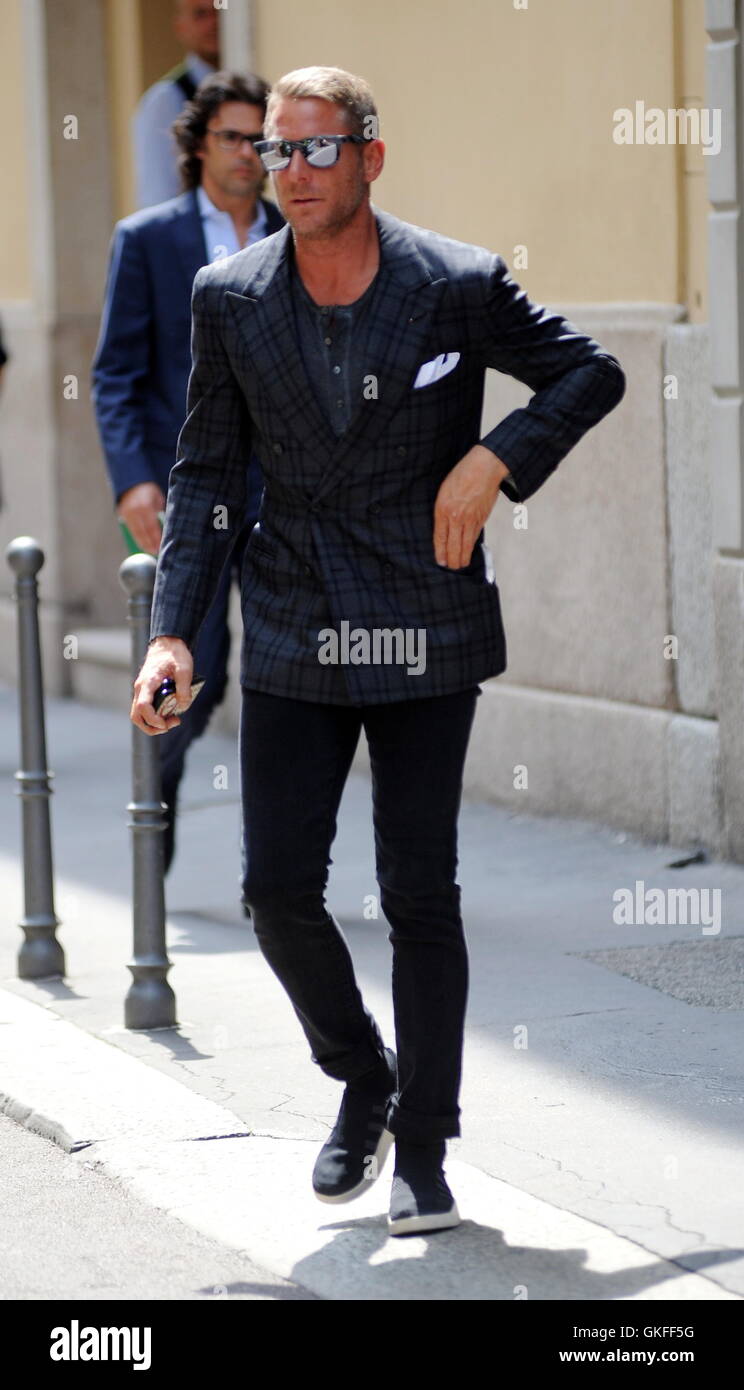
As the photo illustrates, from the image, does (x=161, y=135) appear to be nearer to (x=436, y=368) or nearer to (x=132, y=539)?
(x=132, y=539)

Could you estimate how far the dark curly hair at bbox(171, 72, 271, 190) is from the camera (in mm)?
6336

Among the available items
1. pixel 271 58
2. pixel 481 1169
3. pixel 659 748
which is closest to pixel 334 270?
pixel 481 1169

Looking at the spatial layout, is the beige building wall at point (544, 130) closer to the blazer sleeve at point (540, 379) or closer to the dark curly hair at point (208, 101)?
the dark curly hair at point (208, 101)

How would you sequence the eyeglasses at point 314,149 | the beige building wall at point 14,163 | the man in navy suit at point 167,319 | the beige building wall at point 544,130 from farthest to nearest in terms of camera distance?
the beige building wall at point 14,163 → the beige building wall at point 544,130 → the man in navy suit at point 167,319 → the eyeglasses at point 314,149

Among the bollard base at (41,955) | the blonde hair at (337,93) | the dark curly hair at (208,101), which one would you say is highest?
the dark curly hair at (208,101)

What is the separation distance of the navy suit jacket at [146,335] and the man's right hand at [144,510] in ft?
0.09

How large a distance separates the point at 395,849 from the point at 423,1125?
0.47 metres

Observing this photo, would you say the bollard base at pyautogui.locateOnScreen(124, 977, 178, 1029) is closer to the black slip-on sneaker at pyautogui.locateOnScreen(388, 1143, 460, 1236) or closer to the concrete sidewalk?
the concrete sidewalk

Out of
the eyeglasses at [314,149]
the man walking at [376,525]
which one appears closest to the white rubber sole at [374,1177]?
the man walking at [376,525]

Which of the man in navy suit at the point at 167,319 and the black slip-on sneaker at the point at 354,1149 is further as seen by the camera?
the man in navy suit at the point at 167,319

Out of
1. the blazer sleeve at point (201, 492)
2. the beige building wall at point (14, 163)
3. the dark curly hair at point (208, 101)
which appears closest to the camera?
the blazer sleeve at point (201, 492)

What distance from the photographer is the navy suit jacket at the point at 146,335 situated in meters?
6.49

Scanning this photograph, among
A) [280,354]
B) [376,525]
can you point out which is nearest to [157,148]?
[280,354]

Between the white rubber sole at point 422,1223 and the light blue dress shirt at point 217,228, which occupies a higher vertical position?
the light blue dress shirt at point 217,228
